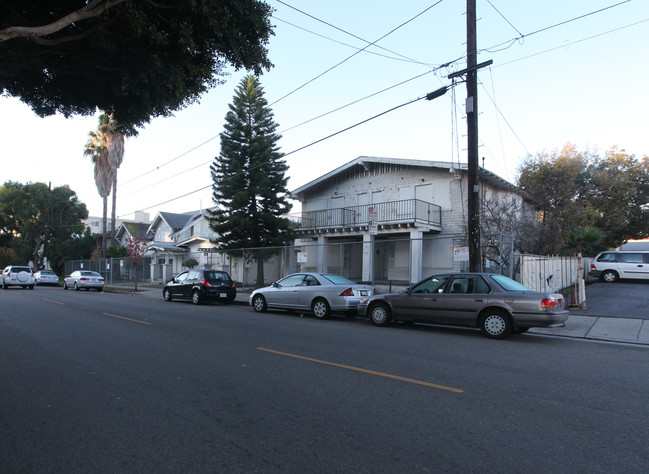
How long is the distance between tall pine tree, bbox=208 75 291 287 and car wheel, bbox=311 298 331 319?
12.5m

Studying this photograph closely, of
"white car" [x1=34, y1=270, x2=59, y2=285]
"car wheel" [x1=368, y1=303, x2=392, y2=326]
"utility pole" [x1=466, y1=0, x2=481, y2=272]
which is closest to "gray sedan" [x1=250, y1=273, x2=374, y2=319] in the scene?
"car wheel" [x1=368, y1=303, x2=392, y2=326]

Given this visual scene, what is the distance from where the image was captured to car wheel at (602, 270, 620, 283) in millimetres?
22703

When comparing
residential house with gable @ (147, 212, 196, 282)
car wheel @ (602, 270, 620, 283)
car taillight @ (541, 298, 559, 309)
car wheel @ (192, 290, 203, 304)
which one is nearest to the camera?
car taillight @ (541, 298, 559, 309)

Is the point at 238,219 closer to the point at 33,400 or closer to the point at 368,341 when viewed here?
the point at 368,341

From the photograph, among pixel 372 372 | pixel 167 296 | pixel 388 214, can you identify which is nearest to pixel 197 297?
pixel 167 296

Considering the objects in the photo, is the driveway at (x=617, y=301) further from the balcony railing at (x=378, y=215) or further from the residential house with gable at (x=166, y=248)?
the residential house with gable at (x=166, y=248)

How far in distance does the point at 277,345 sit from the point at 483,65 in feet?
32.2

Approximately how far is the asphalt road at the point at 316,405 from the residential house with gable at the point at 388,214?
445 inches

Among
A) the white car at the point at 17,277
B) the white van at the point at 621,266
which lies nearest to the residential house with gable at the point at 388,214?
the white van at the point at 621,266

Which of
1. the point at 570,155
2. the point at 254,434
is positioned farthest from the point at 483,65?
the point at 570,155

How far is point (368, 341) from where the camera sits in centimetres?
909

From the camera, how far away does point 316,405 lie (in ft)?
15.9

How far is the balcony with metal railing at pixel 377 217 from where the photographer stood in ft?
71.8

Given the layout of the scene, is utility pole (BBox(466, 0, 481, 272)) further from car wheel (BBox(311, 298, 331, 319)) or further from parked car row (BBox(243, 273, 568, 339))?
car wheel (BBox(311, 298, 331, 319))
